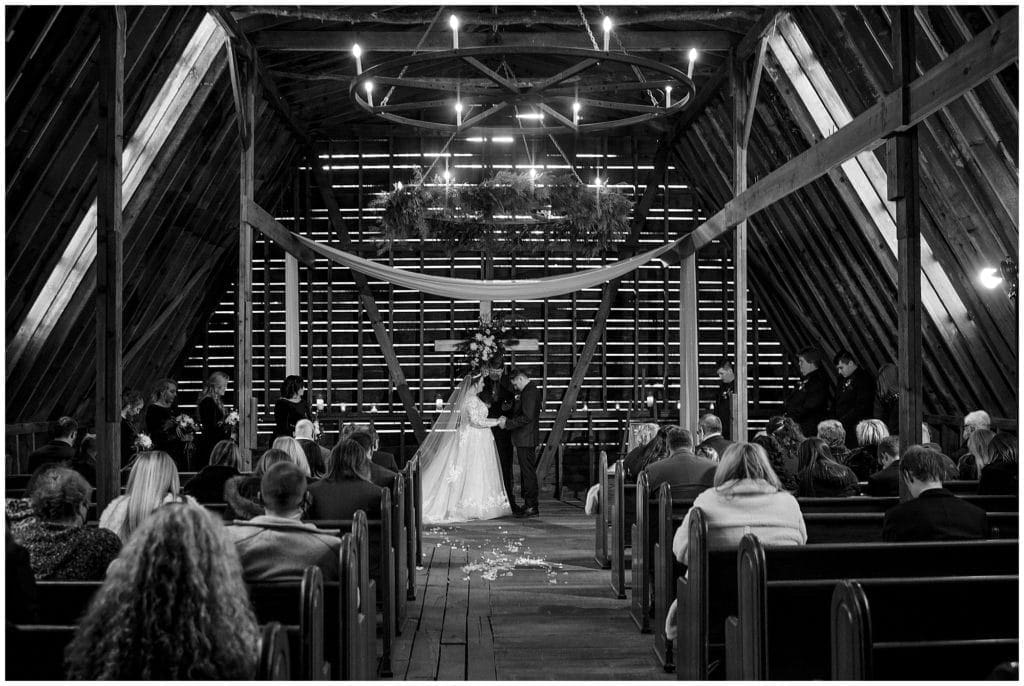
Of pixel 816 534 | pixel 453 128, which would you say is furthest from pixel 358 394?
pixel 816 534

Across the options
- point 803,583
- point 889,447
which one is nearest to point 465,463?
point 889,447

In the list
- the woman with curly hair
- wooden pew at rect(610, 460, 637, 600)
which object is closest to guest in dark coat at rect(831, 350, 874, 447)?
wooden pew at rect(610, 460, 637, 600)

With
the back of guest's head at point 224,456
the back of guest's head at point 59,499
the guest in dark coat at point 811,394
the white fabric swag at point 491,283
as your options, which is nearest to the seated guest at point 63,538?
the back of guest's head at point 59,499

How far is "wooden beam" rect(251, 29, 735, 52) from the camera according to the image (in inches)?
348

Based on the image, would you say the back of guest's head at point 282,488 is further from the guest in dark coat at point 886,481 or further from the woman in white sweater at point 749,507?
the guest in dark coat at point 886,481

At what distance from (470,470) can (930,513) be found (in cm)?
623

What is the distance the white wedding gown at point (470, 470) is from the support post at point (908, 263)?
5.11 metres

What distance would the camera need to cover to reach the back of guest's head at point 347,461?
16.5 feet

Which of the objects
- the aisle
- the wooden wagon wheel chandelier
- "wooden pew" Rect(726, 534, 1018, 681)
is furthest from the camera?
the wooden wagon wheel chandelier

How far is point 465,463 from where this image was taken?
31.4 ft

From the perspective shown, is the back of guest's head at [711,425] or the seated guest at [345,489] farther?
the back of guest's head at [711,425]

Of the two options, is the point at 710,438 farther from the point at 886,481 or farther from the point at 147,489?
the point at 147,489

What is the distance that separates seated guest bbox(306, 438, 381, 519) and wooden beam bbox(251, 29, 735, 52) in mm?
4901

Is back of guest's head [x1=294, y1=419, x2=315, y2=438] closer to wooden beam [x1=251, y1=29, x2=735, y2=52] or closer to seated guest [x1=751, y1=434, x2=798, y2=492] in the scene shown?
seated guest [x1=751, y1=434, x2=798, y2=492]
